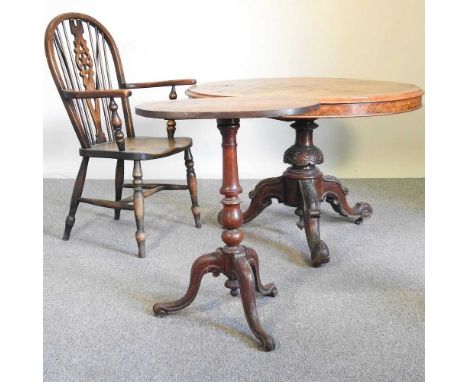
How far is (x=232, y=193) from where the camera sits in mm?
1765

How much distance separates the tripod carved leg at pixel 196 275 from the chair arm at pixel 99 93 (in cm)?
80

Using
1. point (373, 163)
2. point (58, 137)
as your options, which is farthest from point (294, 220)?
point (58, 137)

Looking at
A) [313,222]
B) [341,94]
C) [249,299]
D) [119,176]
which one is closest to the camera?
[249,299]

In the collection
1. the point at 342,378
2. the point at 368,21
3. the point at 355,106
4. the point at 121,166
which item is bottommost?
the point at 342,378

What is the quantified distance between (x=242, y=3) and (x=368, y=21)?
2.74 ft

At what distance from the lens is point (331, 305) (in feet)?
6.39

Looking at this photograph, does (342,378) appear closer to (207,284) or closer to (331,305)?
(331,305)

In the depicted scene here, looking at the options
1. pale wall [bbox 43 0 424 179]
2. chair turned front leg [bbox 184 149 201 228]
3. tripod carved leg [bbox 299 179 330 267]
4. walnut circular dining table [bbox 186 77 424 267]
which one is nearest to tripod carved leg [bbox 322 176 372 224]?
walnut circular dining table [bbox 186 77 424 267]

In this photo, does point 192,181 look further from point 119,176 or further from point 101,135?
point 101,135

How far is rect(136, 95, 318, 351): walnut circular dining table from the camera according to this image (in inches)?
59.8

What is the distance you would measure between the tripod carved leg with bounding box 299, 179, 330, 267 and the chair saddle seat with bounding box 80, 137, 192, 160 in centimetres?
61

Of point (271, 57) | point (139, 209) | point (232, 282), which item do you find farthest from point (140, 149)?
point (271, 57)

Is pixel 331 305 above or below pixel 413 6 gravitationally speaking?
below

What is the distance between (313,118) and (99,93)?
0.90 meters
